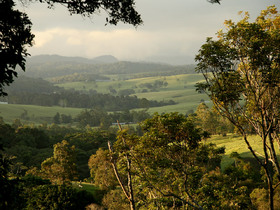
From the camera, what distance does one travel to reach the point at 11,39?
25.7ft

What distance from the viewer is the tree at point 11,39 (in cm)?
741

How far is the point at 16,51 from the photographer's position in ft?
25.5

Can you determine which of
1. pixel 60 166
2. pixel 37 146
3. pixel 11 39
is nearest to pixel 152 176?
pixel 11 39

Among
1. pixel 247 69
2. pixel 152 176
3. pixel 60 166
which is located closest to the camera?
pixel 247 69

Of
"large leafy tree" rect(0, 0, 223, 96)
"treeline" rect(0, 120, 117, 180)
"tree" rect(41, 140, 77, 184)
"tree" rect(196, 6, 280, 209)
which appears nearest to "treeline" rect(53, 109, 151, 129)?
"treeline" rect(0, 120, 117, 180)

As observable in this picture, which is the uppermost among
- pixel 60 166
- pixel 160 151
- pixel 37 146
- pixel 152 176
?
pixel 160 151

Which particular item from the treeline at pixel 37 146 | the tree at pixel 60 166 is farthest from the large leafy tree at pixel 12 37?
the treeline at pixel 37 146

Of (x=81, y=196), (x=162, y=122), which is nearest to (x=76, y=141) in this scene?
(x=81, y=196)

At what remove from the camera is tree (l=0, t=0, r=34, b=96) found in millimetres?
7414

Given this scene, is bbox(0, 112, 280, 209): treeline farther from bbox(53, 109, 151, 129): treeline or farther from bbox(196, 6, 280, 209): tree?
bbox(53, 109, 151, 129): treeline

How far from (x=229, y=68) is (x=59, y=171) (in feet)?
124

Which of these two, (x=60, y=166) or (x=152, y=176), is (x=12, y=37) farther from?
(x=60, y=166)

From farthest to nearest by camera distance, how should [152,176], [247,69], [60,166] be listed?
[60,166], [152,176], [247,69]

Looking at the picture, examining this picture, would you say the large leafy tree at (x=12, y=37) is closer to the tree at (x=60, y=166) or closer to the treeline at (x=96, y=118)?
the tree at (x=60, y=166)
